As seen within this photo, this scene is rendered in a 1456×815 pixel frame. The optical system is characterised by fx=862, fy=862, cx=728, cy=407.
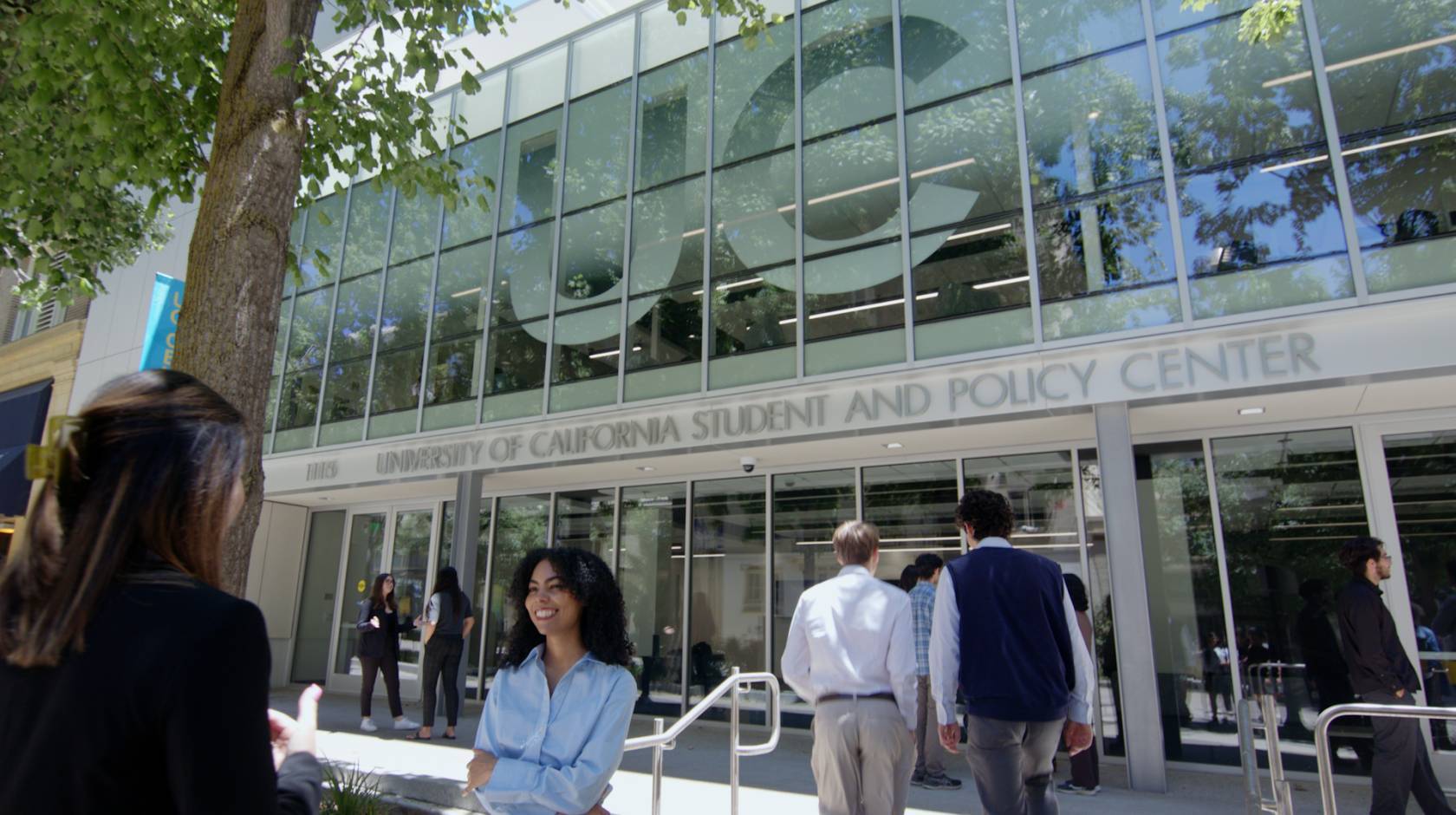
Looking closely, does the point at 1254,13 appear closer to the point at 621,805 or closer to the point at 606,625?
the point at 606,625

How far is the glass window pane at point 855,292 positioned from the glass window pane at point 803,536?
195 cm

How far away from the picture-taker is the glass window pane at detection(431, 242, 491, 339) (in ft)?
41.7

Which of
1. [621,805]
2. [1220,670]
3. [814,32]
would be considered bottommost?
[621,805]

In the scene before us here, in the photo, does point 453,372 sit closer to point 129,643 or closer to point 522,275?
point 522,275

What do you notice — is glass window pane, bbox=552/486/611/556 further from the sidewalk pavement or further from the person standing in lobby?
the person standing in lobby

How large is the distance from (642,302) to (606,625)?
8442 mm

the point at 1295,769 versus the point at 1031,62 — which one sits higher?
the point at 1031,62

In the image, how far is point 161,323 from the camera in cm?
1347

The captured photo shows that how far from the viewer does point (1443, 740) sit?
723 cm

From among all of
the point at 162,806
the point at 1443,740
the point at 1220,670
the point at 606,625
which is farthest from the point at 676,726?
the point at 1443,740

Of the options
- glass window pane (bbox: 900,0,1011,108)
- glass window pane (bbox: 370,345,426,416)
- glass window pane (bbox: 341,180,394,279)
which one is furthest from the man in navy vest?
glass window pane (bbox: 341,180,394,279)

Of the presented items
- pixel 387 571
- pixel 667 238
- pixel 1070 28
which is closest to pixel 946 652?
pixel 1070 28

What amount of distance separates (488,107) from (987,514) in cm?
1192

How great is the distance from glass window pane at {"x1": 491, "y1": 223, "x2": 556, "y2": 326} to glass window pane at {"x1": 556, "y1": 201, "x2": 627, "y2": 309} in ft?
0.98
